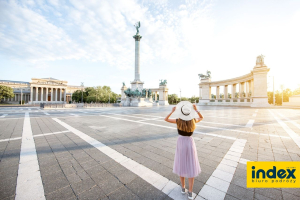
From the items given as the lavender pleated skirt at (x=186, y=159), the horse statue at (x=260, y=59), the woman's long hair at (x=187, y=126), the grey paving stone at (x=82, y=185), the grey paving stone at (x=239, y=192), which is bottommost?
the grey paving stone at (x=82, y=185)

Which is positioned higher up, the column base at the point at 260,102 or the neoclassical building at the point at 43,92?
the neoclassical building at the point at 43,92

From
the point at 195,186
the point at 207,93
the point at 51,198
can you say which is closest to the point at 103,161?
the point at 51,198

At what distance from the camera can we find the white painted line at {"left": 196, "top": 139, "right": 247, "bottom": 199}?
7.52 ft

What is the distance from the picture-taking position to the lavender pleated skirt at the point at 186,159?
2215 millimetres

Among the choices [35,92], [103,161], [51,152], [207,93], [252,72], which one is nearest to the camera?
[103,161]

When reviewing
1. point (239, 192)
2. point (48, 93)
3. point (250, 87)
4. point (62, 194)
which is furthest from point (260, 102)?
point (48, 93)

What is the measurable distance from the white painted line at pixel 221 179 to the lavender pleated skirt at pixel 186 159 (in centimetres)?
50

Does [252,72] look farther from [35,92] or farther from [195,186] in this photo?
[35,92]

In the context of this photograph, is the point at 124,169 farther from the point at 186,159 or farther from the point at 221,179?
the point at 221,179

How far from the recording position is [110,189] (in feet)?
7.89

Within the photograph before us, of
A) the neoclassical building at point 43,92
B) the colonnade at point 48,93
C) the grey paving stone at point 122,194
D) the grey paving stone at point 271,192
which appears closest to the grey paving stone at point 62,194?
the grey paving stone at point 122,194

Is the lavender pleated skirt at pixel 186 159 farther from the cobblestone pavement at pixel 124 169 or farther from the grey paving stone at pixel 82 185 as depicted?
the grey paving stone at pixel 82 185

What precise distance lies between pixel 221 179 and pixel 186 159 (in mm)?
1213

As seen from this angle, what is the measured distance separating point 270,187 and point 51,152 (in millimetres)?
5975
